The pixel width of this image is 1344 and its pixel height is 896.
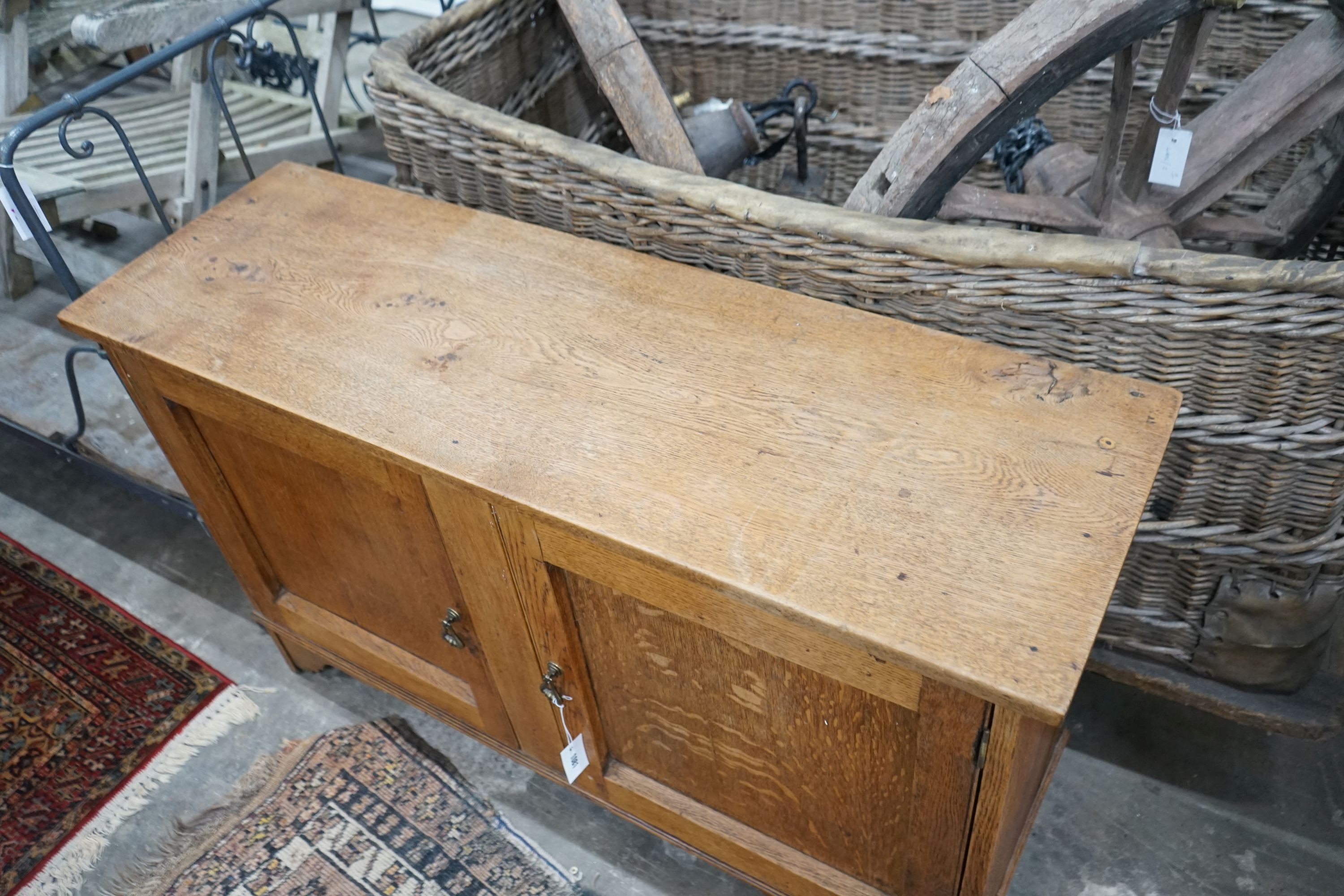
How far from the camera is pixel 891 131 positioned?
1.85m

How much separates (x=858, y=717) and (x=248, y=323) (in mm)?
796

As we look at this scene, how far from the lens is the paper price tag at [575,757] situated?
1.19 meters

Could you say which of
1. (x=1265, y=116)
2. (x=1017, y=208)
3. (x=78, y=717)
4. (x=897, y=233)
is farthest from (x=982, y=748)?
(x=78, y=717)

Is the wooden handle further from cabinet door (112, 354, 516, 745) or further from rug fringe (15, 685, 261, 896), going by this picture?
rug fringe (15, 685, 261, 896)

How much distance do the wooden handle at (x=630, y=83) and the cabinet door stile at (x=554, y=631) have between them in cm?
67

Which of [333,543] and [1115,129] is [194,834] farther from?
[1115,129]

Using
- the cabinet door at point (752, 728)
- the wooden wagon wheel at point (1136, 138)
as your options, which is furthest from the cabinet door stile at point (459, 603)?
the wooden wagon wheel at point (1136, 138)

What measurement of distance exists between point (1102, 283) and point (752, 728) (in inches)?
22.4

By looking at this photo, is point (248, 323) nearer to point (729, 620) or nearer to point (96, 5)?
point (729, 620)

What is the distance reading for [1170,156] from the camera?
1.20m

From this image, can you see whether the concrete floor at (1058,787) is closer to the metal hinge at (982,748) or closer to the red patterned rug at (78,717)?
the red patterned rug at (78,717)

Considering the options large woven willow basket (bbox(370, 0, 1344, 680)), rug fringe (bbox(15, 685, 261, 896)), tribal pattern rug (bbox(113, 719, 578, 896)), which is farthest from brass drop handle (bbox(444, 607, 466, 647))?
rug fringe (bbox(15, 685, 261, 896))

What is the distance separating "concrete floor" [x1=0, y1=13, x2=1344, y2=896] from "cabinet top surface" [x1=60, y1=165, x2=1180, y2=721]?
0.70 metres

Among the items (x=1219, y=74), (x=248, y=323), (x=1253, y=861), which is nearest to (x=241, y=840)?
(x=248, y=323)
